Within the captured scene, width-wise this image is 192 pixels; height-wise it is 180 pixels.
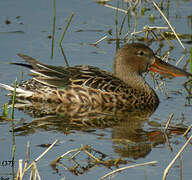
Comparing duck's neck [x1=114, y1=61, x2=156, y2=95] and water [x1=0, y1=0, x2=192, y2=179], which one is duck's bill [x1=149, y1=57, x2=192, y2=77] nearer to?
water [x1=0, y1=0, x2=192, y2=179]

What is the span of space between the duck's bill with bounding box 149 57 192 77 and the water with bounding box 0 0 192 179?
27 cm

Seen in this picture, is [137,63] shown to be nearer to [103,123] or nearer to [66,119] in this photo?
[103,123]

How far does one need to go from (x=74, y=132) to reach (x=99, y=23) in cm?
595

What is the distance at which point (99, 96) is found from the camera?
10.3 m

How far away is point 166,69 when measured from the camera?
1104 centimetres

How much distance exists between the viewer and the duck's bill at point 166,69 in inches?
429

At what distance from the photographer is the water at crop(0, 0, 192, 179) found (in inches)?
303

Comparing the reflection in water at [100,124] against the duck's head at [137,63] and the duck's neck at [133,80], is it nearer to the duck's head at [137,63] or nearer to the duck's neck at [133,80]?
the duck's neck at [133,80]

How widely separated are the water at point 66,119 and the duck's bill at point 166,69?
0.27m

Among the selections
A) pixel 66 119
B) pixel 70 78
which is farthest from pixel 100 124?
pixel 70 78

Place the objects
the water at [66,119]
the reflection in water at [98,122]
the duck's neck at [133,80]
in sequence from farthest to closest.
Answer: the duck's neck at [133,80] → the reflection in water at [98,122] → the water at [66,119]

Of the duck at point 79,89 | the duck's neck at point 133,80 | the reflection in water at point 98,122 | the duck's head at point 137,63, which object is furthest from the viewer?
A: the duck's head at point 137,63

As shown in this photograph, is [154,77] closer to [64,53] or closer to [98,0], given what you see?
[64,53]

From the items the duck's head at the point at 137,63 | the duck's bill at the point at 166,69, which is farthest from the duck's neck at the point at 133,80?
the duck's bill at the point at 166,69
